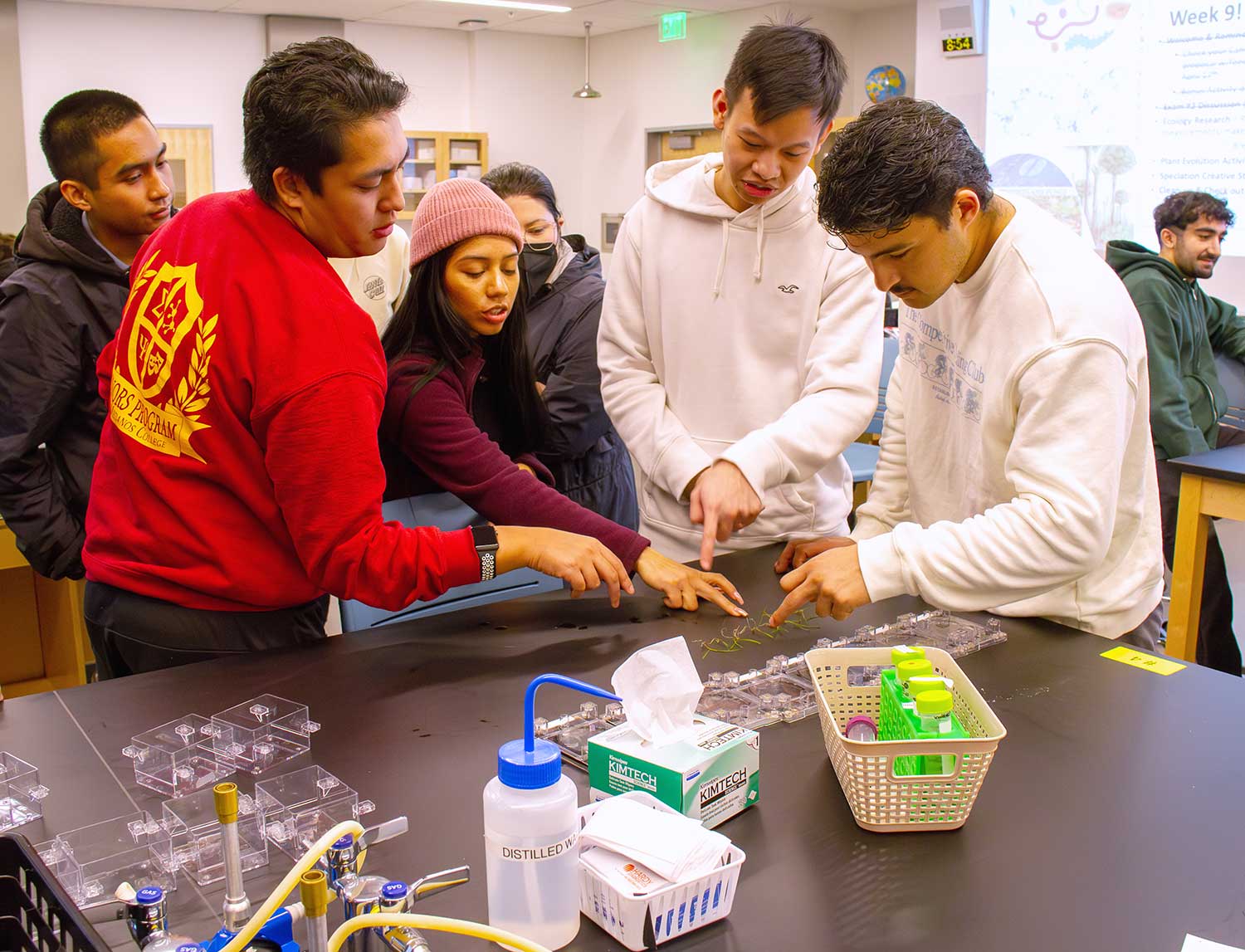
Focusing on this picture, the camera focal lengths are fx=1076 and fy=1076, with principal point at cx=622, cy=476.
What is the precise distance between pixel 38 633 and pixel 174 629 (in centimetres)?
228

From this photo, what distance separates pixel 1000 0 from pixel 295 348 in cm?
592

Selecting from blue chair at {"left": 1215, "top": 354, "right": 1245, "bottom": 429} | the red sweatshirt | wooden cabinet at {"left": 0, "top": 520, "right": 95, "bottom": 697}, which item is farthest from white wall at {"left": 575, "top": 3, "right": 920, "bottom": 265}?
the red sweatshirt

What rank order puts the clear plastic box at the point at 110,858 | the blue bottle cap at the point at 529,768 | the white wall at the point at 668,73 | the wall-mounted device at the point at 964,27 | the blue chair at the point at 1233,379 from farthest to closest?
1. the white wall at the point at 668,73
2. the wall-mounted device at the point at 964,27
3. the blue chair at the point at 1233,379
4. the clear plastic box at the point at 110,858
5. the blue bottle cap at the point at 529,768

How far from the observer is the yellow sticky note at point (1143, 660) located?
4.67 ft

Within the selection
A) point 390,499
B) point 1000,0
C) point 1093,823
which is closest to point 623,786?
point 1093,823

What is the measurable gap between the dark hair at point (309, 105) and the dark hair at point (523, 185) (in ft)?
5.34

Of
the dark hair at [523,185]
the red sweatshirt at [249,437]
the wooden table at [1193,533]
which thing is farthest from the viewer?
the wooden table at [1193,533]

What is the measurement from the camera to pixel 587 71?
9.96 m

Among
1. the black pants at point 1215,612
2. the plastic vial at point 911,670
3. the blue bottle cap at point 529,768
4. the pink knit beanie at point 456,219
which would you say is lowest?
the black pants at point 1215,612

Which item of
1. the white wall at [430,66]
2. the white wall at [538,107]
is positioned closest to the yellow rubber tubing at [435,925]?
the white wall at [430,66]

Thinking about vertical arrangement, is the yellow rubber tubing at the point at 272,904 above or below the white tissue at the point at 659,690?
below

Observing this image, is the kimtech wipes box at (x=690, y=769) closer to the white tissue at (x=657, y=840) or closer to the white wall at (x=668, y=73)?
the white tissue at (x=657, y=840)

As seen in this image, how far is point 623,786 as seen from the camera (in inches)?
40.8

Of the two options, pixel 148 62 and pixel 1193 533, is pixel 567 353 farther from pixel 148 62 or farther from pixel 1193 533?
pixel 148 62
